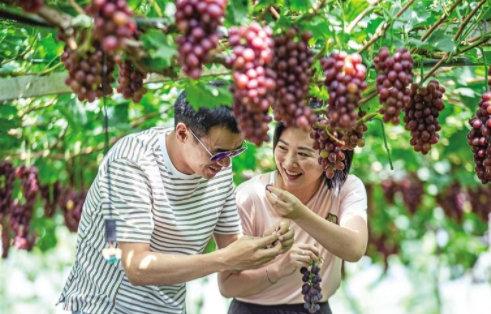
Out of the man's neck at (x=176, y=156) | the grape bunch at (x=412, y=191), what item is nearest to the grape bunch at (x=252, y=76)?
the man's neck at (x=176, y=156)

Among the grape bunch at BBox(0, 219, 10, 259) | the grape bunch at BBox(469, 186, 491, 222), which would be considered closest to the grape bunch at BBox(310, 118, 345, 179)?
the grape bunch at BBox(0, 219, 10, 259)

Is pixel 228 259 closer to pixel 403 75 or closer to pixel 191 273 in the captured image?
pixel 191 273

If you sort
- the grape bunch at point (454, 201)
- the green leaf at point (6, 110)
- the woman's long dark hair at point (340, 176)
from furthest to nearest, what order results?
the grape bunch at point (454, 201), the green leaf at point (6, 110), the woman's long dark hair at point (340, 176)

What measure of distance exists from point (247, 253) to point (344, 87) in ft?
4.15

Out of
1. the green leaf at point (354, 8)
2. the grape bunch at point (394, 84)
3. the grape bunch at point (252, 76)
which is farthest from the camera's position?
the green leaf at point (354, 8)

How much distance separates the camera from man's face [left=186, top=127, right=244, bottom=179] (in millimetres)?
3205

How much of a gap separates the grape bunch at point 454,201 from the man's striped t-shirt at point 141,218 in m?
5.62

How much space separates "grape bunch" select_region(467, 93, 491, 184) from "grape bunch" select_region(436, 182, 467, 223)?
6168 millimetres

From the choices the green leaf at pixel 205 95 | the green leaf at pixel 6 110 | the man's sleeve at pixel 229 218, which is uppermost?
the green leaf at pixel 205 95

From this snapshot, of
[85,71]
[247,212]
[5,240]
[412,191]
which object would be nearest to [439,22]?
[85,71]

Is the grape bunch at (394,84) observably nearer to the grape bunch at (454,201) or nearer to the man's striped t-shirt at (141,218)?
the man's striped t-shirt at (141,218)

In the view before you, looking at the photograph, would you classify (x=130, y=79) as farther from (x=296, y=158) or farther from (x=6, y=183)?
(x=6, y=183)

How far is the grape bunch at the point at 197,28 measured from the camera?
1843 mm

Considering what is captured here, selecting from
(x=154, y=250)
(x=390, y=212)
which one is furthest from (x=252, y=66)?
(x=390, y=212)
